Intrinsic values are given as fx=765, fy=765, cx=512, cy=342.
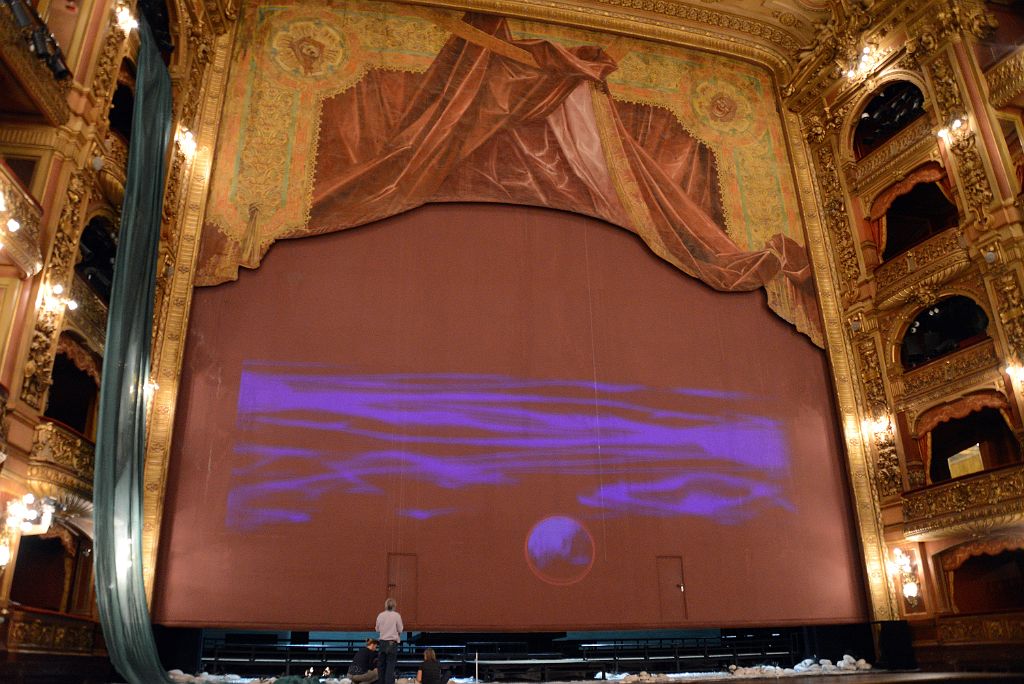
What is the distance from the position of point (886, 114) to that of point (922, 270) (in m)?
3.45

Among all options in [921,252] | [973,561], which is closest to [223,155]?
[921,252]

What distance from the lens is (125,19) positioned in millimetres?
8656

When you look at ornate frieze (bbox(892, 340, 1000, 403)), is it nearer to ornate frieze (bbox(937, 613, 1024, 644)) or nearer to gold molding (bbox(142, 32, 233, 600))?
ornate frieze (bbox(937, 613, 1024, 644))

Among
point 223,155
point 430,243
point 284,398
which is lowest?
point 284,398

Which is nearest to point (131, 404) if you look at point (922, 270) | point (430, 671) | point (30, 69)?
point (30, 69)

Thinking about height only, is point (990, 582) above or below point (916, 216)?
below

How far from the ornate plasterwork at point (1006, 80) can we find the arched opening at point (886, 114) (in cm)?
140

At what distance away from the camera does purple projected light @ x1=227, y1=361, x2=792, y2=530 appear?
9.61 m

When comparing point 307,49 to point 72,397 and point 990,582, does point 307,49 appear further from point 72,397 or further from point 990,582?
point 990,582

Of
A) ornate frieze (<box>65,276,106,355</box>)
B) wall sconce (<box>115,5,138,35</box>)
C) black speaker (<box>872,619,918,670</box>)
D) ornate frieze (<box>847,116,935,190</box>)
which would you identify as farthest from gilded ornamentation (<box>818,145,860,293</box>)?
ornate frieze (<box>65,276,106,355</box>)

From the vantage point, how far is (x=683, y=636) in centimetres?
1079

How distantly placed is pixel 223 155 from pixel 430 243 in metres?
3.25

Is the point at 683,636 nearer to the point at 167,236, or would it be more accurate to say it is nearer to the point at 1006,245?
the point at 1006,245

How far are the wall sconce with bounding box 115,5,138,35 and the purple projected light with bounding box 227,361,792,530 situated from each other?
421 centimetres
